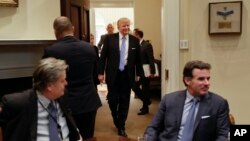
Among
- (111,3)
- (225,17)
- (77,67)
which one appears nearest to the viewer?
(77,67)

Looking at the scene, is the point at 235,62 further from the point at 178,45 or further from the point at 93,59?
the point at 93,59

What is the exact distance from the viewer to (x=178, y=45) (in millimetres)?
3717

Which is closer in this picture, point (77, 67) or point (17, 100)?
point (17, 100)

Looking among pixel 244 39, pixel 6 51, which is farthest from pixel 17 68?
pixel 244 39

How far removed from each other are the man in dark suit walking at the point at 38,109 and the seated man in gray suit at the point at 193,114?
685 millimetres

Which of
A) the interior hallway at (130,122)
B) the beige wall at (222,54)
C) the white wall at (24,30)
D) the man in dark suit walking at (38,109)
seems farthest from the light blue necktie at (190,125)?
the white wall at (24,30)

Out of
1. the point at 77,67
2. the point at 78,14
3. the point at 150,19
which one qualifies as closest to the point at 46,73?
the point at 77,67

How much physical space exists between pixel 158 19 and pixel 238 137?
Result: 6.30 meters

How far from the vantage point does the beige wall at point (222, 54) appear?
367 cm

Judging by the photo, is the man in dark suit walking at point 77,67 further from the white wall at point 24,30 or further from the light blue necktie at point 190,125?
the white wall at point 24,30

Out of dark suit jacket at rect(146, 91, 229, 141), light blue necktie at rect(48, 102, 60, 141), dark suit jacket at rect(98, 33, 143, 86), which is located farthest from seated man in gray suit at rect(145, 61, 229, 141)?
dark suit jacket at rect(98, 33, 143, 86)

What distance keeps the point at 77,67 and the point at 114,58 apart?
151 centimetres

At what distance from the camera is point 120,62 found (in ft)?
14.2

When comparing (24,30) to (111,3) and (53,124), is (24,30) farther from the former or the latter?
(111,3)
